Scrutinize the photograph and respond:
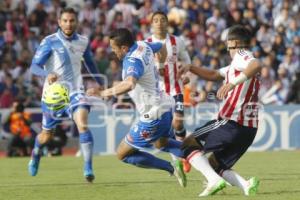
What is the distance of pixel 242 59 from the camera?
32.8 feet

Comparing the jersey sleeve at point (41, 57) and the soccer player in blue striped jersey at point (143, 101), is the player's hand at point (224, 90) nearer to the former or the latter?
the soccer player in blue striped jersey at point (143, 101)

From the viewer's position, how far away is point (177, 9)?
25.2 metres

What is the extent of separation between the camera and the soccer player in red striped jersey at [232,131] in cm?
1010

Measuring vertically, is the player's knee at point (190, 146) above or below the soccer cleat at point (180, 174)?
above

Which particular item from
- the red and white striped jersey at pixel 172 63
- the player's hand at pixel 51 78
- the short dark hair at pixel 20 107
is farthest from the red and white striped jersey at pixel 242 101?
the short dark hair at pixel 20 107

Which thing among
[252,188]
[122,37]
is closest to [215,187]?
[252,188]

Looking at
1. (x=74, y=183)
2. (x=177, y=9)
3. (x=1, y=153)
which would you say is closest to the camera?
(x=74, y=183)

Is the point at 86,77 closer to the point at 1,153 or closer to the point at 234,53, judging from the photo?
the point at 1,153

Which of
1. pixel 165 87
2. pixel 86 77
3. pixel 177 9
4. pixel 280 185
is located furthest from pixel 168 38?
pixel 177 9

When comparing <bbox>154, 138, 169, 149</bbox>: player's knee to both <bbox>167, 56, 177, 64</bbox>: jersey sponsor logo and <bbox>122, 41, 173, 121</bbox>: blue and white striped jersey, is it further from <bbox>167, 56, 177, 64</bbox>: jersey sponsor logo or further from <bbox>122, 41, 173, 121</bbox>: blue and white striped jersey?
<bbox>167, 56, 177, 64</bbox>: jersey sponsor logo

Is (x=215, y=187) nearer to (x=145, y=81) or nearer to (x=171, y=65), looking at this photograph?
(x=145, y=81)

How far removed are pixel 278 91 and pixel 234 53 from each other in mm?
12676

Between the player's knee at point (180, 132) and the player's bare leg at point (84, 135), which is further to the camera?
the player's knee at point (180, 132)

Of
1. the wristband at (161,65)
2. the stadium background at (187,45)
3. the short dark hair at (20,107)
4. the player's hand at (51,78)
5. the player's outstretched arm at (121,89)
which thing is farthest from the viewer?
the stadium background at (187,45)
